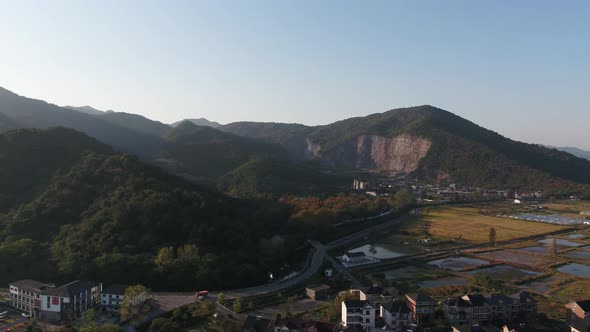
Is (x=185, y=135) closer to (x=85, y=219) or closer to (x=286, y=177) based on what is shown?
(x=286, y=177)

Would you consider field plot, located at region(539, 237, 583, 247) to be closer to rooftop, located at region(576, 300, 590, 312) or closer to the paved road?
rooftop, located at region(576, 300, 590, 312)

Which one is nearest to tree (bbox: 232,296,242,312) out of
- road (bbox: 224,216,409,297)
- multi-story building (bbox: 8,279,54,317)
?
road (bbox: 224,216,409,297)

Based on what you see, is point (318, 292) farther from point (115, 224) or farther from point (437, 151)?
point (437, 151)

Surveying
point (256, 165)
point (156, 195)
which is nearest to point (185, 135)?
point (256, 165)

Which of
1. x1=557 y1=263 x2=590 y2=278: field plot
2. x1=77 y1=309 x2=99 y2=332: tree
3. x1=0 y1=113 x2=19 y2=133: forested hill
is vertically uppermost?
x1=0 y1=113 x2=19 y2=133: forested hill

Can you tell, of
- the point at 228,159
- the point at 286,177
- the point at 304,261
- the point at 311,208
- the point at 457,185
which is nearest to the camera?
the point at 304,261

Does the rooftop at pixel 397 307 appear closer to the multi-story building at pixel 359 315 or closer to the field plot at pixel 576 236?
the multi-story building at pixel 359 315

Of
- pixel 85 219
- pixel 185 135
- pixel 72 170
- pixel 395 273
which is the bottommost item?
pixel 395 273

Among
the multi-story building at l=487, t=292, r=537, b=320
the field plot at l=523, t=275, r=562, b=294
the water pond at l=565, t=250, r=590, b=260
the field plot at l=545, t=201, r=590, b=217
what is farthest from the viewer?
the field plot at l=545, t=201, r=590, b=217
